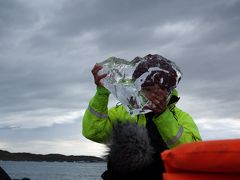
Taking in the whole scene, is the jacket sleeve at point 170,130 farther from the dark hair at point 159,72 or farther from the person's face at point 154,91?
the dark hair at point 159,72

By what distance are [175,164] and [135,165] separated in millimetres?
392

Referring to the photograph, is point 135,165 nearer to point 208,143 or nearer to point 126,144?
point 126,144

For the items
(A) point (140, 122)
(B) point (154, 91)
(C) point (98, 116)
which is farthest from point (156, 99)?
(C) point (98, 116)

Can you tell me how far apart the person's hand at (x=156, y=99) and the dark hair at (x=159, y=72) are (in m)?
0.06

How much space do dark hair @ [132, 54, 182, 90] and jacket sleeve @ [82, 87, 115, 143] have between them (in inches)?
15.5

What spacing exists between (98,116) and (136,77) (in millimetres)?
574

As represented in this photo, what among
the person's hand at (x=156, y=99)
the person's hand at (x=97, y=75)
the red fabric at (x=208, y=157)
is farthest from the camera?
the person's hand at (x=97, y=75)

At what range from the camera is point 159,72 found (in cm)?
459

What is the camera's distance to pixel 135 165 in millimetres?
3365

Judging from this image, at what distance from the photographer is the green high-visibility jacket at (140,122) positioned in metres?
4.50

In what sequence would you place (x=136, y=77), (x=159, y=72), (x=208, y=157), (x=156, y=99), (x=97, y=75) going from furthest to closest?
(x=97, y=75) < (x=136, y=77) < (x=159, y=72) < (x=156, y=99) < (x=208, y=157)

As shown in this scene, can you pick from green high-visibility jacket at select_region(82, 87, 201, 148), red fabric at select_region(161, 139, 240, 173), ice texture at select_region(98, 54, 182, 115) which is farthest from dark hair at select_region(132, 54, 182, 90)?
red fabric at select_region(161, 139, 240, 173)

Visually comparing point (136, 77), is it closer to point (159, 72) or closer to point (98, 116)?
point (159, 72)

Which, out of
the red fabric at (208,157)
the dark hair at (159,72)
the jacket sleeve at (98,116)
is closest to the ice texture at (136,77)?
the dark hair at (159,72)
